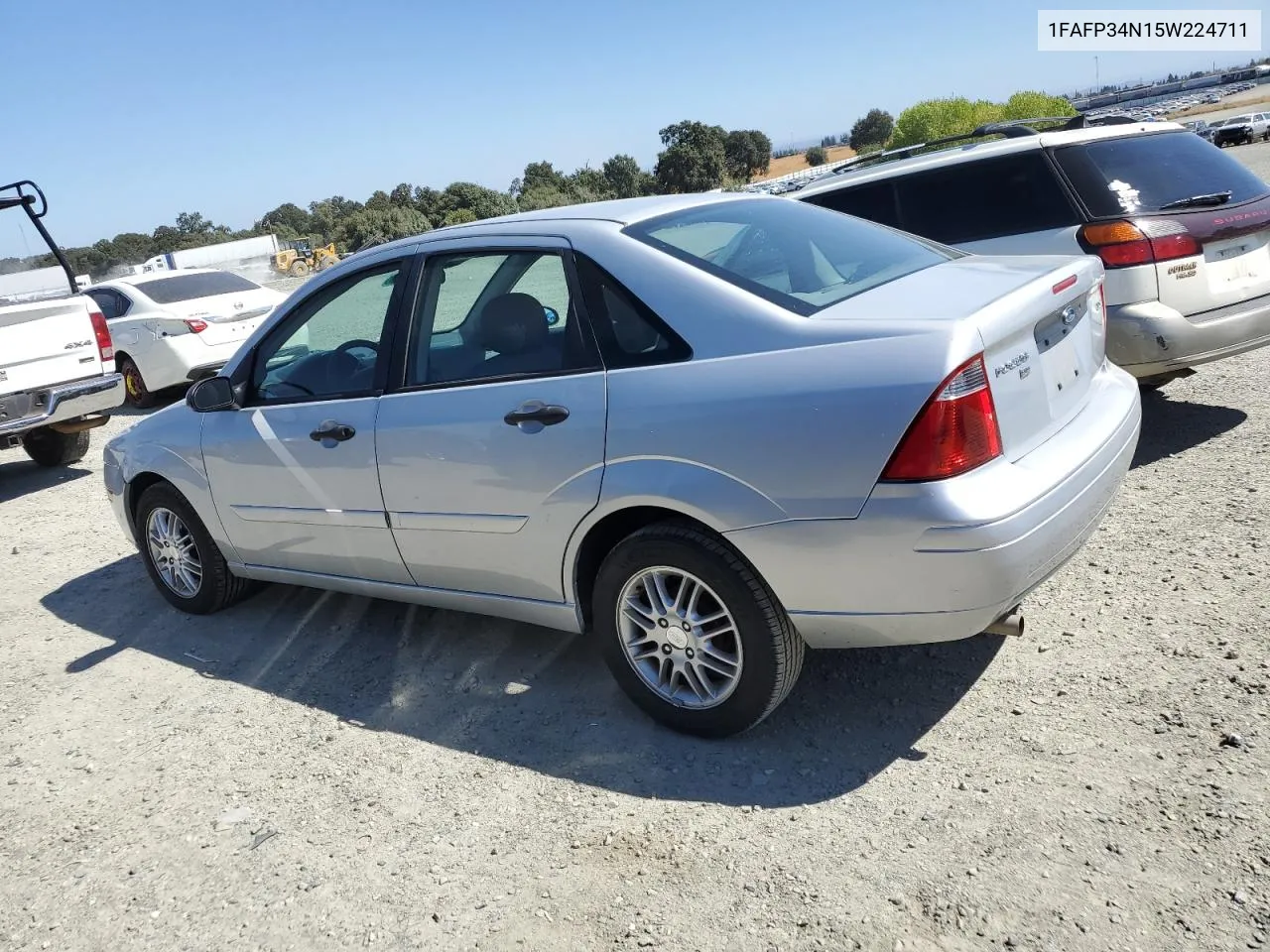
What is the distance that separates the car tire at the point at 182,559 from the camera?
16.7ft

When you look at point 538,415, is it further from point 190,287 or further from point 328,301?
point 190,287

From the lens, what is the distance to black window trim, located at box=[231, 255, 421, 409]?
406 cm

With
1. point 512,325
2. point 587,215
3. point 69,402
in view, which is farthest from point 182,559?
point 69,402

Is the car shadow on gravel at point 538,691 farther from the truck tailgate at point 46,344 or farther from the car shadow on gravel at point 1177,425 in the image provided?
the truck tailgate at point 46,344

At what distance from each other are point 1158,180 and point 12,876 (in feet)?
19.6

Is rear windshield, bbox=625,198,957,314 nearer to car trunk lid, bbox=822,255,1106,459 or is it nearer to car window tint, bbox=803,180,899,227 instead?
car trunk lid, bbox=822,255,1106,459

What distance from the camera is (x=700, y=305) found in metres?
3.21

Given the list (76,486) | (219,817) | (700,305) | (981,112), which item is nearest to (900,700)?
(700,305)

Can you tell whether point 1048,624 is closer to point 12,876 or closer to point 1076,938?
point 1076,938

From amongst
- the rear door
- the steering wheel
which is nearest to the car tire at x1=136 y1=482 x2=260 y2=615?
the steering wheel

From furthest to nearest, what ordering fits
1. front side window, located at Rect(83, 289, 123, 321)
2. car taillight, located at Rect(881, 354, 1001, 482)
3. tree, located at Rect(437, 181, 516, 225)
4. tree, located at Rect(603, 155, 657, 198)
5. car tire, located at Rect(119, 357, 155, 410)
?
tree, located at Rect(603, 155, 657, 198), tree, located at Rect(437, 181, 516, 225), front side window, located at Rect(83, 289, 123, 321), car tire, located at Rect(119, 357, 155, 410), car taillight, located at Rect(881, 354, 1001, 482)

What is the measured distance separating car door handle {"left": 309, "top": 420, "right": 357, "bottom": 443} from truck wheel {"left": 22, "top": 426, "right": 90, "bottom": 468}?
650cm

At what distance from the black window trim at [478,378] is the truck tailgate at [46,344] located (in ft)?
18.9

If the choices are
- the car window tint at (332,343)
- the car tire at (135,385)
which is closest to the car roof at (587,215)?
the car window tint at (332,343)
